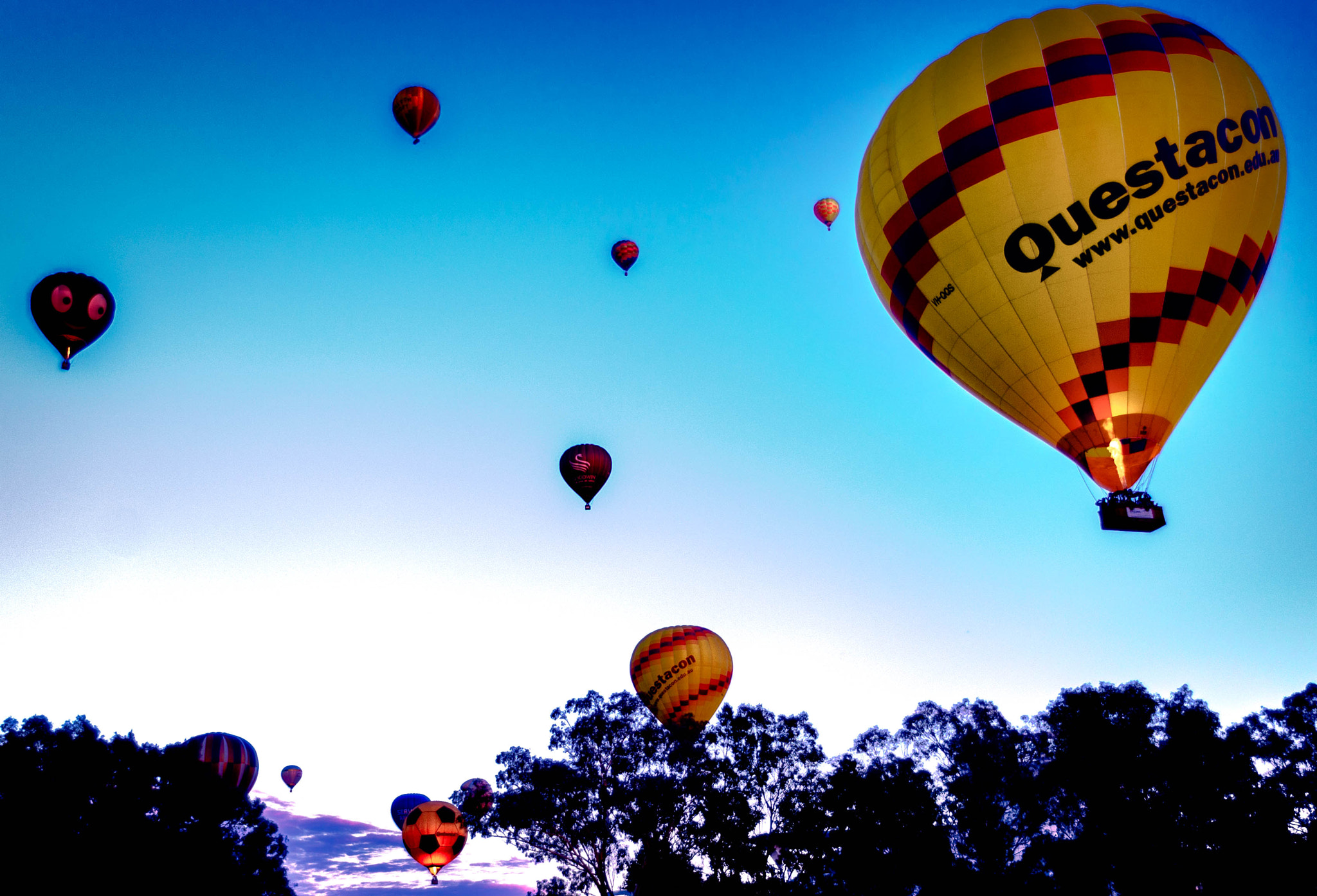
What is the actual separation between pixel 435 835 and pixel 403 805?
7.30m

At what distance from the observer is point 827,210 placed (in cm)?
2814

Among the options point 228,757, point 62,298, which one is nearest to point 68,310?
point 62,298

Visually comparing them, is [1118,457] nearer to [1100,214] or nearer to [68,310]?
[1100,214]

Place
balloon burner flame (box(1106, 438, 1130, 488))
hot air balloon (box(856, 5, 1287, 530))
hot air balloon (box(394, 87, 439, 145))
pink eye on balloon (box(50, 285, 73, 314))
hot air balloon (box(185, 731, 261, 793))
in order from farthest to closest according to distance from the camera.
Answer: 1. hot air balloon (box(185, 731, 261, 793))
2. hot air balloon (box(394, 87, 439, 145))
3. pink eye on balloon (box(50, 285, 73, 314))
4. balloon burner flame (box(1106, 438, 1130, 488))
5. hot air balloon (box(856, 5, 1287, 530))

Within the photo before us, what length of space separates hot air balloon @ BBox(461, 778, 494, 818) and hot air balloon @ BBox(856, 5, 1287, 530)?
2984cm

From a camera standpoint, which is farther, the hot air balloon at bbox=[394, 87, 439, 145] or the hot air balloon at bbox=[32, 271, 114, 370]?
the hot air balloon at bbox=[394, 87, 439, 145]

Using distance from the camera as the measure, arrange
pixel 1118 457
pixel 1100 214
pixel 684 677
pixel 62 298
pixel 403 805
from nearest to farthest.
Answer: pixel 1100 214 < pixel 1118 457 < pixel 62 298 < pixel 684 677 < pixel 403 805

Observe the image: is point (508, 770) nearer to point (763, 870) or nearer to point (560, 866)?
point (560, 866)

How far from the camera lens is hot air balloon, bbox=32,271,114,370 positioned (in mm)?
15508

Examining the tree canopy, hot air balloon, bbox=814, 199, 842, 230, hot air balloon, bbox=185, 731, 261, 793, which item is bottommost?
the tree canopy

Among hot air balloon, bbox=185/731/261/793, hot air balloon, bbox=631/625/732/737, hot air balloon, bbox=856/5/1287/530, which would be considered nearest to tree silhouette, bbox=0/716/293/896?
hot air balloon, bbox=185/731/261/793

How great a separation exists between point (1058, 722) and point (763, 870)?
1572 centimetres

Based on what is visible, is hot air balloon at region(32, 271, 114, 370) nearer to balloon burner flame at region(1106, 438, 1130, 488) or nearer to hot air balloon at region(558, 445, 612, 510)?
hot air balloon at region(558, 445, 612, 510)

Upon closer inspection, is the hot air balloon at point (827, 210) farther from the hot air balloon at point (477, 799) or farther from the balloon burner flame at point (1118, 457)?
the hot air balloon at point (477, 799)
